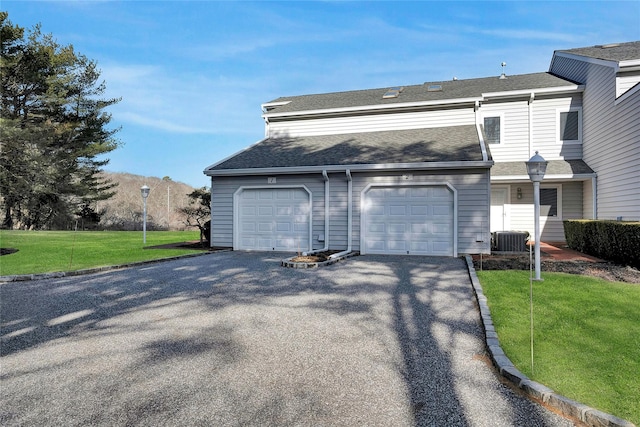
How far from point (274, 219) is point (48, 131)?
711 inches

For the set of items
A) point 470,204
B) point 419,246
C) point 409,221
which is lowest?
point 419,246

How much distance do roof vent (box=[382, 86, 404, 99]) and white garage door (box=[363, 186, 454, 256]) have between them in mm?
6262

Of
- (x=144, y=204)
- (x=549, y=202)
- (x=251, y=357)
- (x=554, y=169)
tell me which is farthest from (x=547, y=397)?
(x=144, y=204)

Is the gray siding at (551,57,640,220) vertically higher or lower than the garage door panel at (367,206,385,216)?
higher

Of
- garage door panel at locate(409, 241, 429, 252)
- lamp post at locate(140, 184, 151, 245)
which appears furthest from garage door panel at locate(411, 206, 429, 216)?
lamp post at locate(140, 184, 151, 245)

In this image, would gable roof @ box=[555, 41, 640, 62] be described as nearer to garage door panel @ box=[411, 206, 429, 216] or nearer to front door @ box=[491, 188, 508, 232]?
front door @ box=[491, 188, 508, 232]

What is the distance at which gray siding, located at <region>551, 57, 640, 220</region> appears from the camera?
9930mm

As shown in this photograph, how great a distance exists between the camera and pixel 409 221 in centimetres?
1099

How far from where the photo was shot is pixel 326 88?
20.0m

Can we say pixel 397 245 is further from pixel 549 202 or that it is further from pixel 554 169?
pixel 549 202

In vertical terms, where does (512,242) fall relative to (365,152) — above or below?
below

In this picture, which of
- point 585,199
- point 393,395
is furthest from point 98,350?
point 585,199

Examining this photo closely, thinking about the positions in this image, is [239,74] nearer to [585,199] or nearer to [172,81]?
[172,81]

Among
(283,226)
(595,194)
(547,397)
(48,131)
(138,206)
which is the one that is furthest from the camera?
(138,206)
